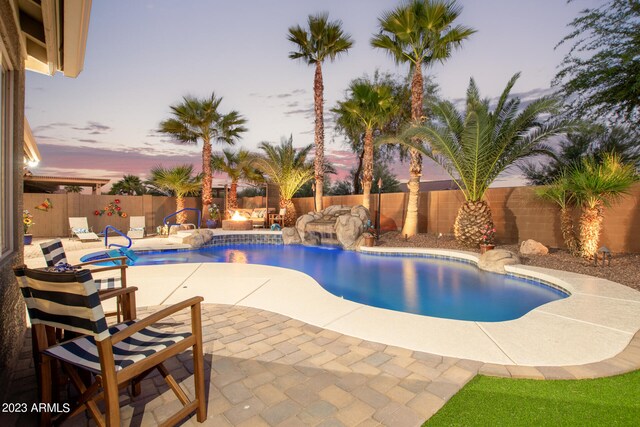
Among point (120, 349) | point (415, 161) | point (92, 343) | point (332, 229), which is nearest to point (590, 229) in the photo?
point (415, 161)

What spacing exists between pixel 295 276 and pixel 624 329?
4450 mm

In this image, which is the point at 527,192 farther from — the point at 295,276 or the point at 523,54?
the point at 295,276

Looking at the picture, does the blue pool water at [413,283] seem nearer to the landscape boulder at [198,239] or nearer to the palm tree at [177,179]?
the landscape boulder at [198,239]

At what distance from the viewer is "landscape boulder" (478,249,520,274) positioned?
6.91m

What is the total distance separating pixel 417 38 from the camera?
33.8 ft

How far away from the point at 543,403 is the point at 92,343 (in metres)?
2.83

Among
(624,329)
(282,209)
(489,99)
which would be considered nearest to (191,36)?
(282,209)

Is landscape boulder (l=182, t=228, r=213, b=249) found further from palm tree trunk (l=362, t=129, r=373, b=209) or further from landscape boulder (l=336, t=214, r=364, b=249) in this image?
palm tree trunk (l=362, t=129, r=373, b=209)

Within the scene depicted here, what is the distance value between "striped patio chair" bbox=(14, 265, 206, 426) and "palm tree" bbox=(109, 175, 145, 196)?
23947 millimetres

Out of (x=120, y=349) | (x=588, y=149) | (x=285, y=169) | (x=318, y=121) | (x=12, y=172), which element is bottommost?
(x=120, y=349)

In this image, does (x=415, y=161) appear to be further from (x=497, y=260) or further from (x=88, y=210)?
(x=88, y=210)

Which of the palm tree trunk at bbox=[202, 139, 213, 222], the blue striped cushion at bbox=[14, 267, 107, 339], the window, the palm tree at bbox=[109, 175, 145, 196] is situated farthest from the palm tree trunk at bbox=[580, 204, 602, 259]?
the palm tree at bbox=[109, 175, 145, 196]

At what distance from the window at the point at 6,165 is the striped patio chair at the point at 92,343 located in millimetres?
1453

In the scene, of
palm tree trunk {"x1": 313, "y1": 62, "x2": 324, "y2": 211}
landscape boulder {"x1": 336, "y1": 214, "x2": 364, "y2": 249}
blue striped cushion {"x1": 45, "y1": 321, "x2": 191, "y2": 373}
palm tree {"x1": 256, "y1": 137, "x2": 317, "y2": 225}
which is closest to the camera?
blue striped cushion {"x1": 45, "y1": 321, "x2": 191, "y2": 373}
